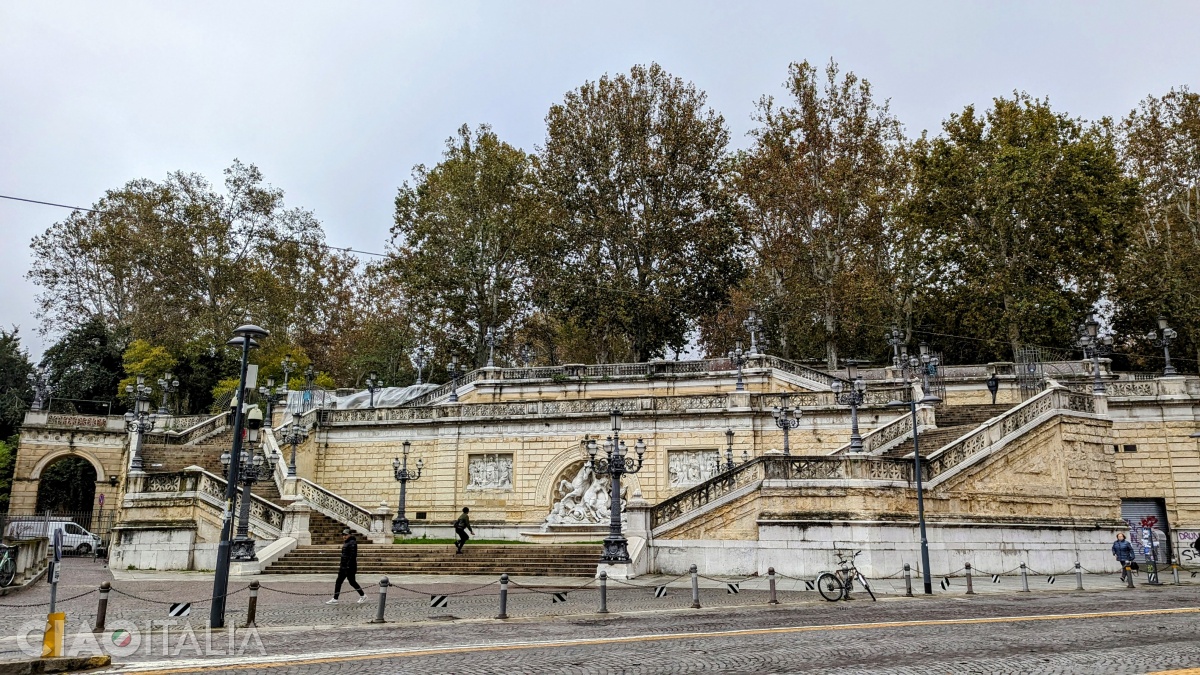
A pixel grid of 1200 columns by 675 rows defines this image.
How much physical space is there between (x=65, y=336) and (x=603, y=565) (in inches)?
1679

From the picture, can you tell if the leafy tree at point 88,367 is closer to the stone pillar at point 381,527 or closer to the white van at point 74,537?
the white van at point 74,537

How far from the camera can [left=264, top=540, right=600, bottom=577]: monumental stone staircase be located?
21906 millimetres

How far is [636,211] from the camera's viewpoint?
42875mm

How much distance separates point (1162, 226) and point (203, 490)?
45.1 m

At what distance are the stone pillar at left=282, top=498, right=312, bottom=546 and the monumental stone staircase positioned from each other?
52cm

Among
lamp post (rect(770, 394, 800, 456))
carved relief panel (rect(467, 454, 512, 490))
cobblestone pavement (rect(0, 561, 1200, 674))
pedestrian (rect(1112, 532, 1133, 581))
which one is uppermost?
lamp post (rect(770, 394, 800, 456))

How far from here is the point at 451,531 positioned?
→ 102ft

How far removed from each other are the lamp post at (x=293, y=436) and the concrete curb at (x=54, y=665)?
18.6 meters

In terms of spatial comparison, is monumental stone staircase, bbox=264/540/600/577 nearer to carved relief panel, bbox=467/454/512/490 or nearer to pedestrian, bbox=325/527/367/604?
pedestrian, bbox=325/527/367/604

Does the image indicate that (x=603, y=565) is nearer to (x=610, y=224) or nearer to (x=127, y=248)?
(x=610, y=224)

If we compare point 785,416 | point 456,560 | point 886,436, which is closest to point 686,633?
point 456,560

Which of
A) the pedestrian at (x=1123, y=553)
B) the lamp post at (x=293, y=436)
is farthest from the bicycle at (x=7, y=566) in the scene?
the pedestrian at (x=1123, y=553)

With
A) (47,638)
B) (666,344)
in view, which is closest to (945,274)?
(666,344)

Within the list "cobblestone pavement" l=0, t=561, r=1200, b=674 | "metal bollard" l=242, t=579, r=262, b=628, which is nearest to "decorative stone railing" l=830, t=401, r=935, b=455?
"cobblestone pavement" l=0, t=561, r=1200, b=674
